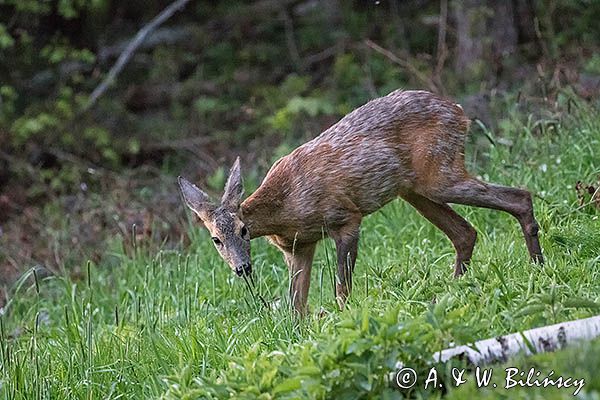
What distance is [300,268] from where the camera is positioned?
7043 mm

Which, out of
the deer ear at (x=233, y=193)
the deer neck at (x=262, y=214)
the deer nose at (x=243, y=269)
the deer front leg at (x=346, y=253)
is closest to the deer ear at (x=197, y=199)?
the deer ear at (x=233, y=193)

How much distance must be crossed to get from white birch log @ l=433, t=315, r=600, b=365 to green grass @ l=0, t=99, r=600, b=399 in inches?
2.5

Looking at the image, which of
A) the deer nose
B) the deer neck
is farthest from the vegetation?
the deer neck

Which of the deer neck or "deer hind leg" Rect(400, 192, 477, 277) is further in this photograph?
"deer hind leg" Rect(400, 192, 477, 277)

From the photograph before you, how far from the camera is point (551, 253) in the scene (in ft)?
21.2

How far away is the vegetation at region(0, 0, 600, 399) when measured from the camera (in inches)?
194

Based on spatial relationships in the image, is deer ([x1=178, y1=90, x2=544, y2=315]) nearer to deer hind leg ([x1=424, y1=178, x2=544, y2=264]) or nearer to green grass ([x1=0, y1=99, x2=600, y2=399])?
deer hind leg ([x1=424, y1=178, x2=544, y2=264])

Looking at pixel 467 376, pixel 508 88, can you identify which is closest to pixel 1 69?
pixel 508 88

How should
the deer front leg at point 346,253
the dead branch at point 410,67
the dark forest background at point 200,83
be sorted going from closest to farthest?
the deer front leg at point 346,253 < the dead branch at point 410,67 < the dark forest background at point 200,83

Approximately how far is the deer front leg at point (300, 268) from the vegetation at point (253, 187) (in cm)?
22

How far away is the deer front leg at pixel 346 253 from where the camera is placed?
6.54 m

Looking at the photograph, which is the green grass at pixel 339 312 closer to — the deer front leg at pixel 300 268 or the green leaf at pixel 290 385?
the green leaf at pixel 290 385

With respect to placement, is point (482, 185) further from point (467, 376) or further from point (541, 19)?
point (541, 19)

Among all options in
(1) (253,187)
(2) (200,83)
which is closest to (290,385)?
(1) (253,187)
